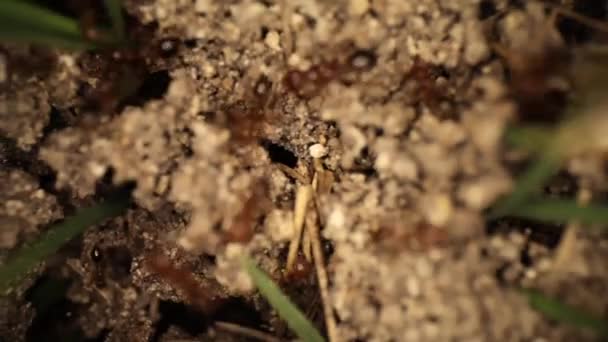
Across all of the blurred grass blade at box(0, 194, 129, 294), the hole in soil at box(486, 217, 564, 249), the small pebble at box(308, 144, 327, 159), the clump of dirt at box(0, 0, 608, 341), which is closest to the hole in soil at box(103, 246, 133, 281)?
the clump of dirt at box(0, 0, 608, 341)

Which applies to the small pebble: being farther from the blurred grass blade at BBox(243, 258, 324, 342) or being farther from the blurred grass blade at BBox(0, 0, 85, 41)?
the blurred grass blade at BBox(0, 0, 85, 41)

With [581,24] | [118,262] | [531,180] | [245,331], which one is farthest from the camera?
[118,262]

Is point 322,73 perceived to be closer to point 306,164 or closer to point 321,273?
point 306,164

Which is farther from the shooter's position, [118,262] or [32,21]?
[118,262]

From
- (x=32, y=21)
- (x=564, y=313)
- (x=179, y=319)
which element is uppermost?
(x=32, y=21)

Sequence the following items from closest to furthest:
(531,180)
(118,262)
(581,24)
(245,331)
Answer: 1. (531,180)
2. (581,24)
3. (245,331)
4. (118,262)

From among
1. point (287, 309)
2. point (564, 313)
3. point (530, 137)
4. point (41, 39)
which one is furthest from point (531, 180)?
point (41, 39)
